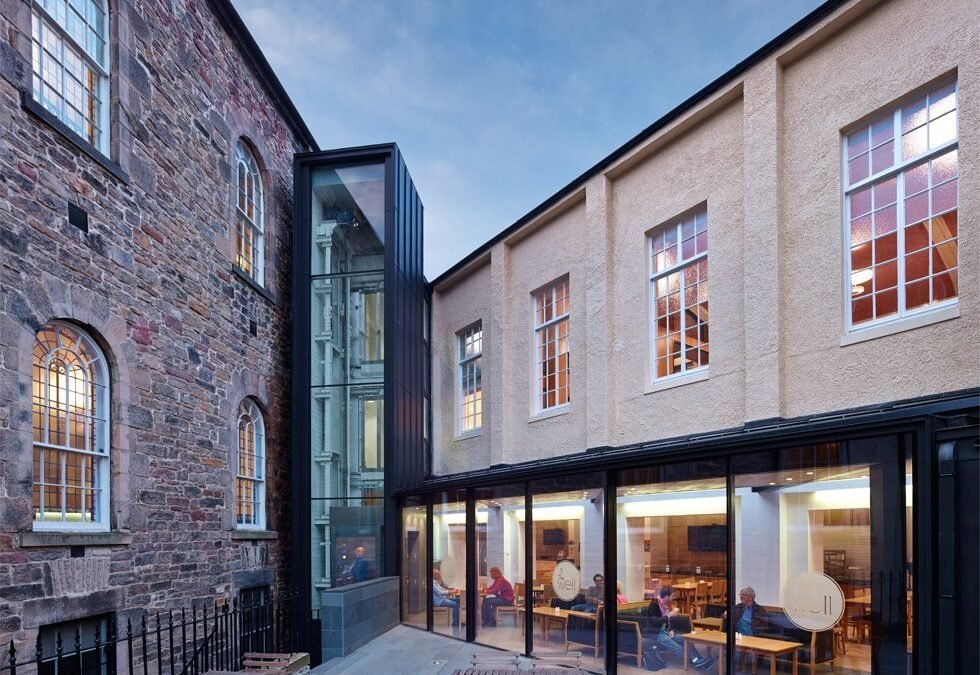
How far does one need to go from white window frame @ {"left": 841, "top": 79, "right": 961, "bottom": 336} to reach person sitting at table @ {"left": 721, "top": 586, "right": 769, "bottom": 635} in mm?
3560

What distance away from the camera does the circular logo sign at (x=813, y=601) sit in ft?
24.3

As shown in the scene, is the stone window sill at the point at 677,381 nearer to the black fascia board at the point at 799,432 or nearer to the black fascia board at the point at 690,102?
the black fascia board at the point at 799,432

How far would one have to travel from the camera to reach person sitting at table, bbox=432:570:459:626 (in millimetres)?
13516

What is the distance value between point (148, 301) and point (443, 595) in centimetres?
719

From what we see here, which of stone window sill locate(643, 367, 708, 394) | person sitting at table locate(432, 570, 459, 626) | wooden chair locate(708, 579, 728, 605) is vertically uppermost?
stone window sill locate(643, 367, 708, 394)

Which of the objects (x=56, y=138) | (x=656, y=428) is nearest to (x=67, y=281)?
(x=56, y=138)

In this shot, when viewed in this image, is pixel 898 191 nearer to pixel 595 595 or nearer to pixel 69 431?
pixel 595 595

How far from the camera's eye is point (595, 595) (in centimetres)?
1046

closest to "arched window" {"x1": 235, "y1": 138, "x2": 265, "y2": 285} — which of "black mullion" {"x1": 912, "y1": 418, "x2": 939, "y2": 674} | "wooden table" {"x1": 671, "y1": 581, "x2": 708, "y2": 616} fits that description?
"wooden table" {"x1": 671, "y1": 581, "x2": 708, "y2": 616}

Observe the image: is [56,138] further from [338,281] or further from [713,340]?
[713,340]

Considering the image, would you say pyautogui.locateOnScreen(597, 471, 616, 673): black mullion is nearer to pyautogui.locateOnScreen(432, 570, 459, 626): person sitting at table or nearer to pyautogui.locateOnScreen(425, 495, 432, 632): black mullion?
pyautogui.locateOnScreen(432, 570, 459, 626): person sitting at table

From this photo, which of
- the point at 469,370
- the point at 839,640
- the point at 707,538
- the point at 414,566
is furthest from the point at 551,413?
the point at 839,640

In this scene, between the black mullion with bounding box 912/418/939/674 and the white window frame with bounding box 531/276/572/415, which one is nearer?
the black mullion with bounding box 912/418/939/674

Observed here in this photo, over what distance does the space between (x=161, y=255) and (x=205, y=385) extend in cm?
237
